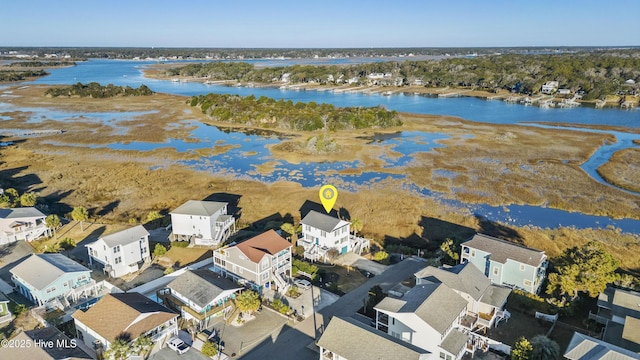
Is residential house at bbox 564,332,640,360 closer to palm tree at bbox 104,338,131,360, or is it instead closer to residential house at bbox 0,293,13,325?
palm tree at bbox 104,338,131,360

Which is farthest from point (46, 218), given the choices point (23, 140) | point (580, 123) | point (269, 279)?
point (580, 123)

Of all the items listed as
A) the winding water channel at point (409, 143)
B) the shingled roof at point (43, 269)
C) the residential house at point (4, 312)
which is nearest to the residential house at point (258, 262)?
the shingled roof at point (43, 269)

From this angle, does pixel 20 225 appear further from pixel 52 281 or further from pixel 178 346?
pixel 178 346

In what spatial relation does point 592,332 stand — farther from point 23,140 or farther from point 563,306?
point 23,140

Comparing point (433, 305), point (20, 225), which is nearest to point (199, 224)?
point (20, 225)

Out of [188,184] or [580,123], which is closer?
[188,184]

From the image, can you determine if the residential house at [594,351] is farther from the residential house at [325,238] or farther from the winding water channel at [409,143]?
the winding water channel at [409,143]
